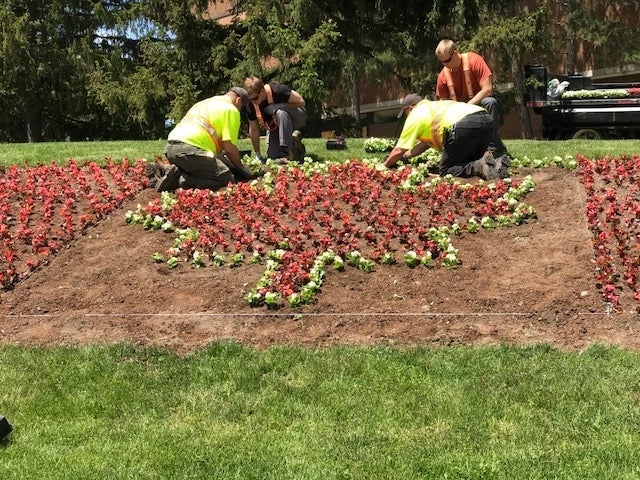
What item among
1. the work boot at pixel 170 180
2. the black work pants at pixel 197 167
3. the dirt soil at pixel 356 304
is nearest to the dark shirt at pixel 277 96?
the black work pants at pixel 197 167

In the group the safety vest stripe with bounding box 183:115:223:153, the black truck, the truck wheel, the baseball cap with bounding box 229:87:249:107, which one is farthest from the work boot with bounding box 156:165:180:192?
the truck wheel

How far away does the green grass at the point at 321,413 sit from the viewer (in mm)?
3266

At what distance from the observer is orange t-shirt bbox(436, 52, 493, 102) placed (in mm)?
8844

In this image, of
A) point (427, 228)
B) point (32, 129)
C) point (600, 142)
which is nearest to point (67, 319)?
point (427, 228)

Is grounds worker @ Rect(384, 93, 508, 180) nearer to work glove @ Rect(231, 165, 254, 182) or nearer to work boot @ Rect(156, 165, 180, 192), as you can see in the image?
work glove @ Rect(231, 165, 254, 182)

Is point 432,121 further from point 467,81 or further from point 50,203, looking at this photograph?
point 50,203

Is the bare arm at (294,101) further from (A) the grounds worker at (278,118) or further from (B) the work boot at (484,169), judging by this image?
(B) the work boot at (484,169)

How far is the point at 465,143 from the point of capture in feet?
26.3

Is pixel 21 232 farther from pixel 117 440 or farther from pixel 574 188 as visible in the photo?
pixel 574 188

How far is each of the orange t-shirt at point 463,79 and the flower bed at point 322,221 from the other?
136cm

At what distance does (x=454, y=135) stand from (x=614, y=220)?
2257 mm

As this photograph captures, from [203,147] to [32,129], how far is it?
1753 centimetres

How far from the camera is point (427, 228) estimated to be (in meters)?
6.58

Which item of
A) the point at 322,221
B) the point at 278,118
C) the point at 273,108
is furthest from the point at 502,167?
the point at 273,108
